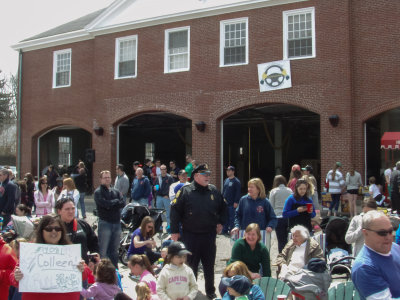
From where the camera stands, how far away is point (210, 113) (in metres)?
17.8

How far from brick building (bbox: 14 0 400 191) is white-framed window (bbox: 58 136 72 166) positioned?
3.47ft

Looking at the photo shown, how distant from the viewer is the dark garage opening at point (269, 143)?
2450cm

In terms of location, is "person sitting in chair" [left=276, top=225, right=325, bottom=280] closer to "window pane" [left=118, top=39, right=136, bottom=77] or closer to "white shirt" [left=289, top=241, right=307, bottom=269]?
"white shirt" [left=289, top=241, right=307, bottom=269]

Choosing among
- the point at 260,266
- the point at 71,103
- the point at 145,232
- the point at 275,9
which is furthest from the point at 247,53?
the point at 260,266

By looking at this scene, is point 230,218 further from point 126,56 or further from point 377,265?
point 126,56

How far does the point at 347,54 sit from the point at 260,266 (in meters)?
11.3

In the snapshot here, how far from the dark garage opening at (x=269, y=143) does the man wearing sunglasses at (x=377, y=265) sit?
1964 centimetres

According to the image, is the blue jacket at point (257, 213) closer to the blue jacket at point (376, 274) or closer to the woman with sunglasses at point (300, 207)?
the woman with sunglasses at point (300, 207)

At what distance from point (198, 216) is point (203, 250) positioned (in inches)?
20.6

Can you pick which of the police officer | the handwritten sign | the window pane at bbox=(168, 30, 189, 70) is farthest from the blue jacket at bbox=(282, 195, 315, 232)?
the window pane at bbox=(168, 30, 189, 70)

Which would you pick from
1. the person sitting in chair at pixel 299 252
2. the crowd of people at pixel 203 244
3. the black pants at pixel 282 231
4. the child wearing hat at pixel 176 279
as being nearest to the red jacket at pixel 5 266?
the crowd of people at pixel 203 244

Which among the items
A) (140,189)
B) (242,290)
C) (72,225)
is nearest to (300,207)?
(242,290)

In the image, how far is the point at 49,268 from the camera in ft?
12.7

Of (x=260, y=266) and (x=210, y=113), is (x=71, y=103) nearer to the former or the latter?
(x=210, y=113)
